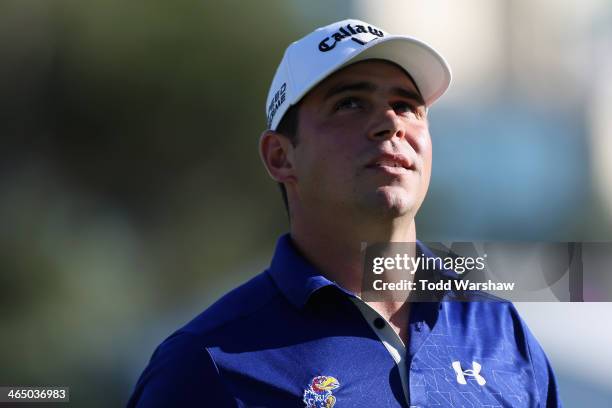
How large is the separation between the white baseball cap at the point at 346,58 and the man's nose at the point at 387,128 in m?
0.11

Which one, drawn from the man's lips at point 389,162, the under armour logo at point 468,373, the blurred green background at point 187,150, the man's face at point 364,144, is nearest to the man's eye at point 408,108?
the man's face at point 364,144

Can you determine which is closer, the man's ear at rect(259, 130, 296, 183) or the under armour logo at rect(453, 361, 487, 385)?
the under armour logo at rect(453, 361, 487, 385)

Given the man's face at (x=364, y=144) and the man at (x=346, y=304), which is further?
the man's face at (x=364, y=144)

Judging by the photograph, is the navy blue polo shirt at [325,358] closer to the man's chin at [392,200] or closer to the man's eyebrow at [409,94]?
the man's chin at [392,200]

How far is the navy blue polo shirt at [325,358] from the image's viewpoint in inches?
43.4

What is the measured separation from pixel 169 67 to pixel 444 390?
1.51m

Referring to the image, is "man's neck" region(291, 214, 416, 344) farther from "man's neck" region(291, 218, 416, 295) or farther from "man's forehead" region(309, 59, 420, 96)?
"man's forehead" region(309, 59, 420, 96)

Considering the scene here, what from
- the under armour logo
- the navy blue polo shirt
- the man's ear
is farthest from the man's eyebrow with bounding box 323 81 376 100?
the under armour logo

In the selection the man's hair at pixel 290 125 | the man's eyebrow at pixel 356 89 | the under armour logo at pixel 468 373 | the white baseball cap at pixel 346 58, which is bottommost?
the under armour logo at pixel 468 373

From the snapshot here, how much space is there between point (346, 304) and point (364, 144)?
25cm

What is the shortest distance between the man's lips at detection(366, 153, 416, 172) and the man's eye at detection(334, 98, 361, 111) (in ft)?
0.37

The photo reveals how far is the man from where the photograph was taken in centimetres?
111

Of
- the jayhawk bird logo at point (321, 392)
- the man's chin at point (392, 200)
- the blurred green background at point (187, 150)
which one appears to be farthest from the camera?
the blurred green background at point (187, 150)

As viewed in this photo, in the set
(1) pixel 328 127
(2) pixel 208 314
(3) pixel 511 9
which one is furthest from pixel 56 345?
(3) pixel 511 9
